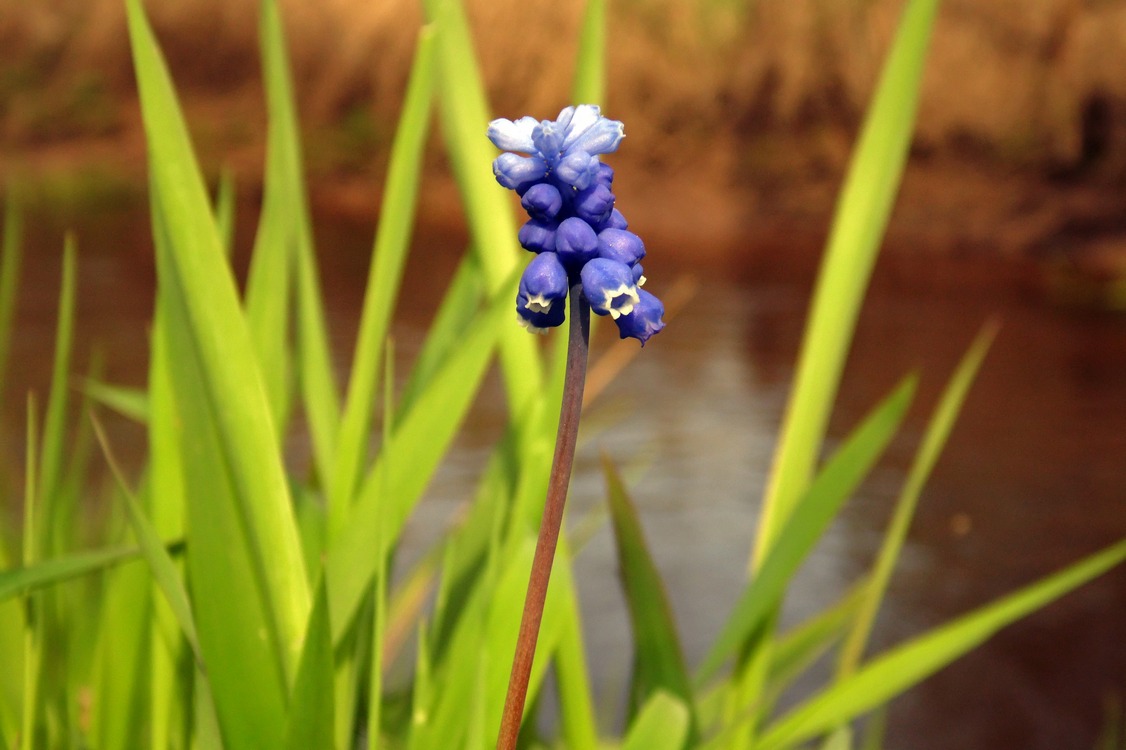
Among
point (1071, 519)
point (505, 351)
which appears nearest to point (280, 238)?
point (505, 351)

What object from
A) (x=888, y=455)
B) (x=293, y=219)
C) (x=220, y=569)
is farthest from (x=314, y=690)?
(x=888, y=455)

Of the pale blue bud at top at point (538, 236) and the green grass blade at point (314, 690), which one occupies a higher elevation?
the pale blue bud at top at point (538, 236)

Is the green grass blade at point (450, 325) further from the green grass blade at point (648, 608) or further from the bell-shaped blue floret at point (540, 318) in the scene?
the bell-shaped blue floret at point (540, 318)

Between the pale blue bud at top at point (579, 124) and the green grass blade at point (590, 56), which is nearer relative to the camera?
the pale blue bud at top at point (579, 124)

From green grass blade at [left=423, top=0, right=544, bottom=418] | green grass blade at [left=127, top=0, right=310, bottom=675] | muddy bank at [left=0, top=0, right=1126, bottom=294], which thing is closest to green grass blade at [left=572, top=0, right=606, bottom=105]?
green grass blade at [left=423, top=0, right=544, bottom=418]

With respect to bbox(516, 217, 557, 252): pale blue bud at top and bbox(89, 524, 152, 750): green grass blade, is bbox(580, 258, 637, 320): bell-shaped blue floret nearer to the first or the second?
bbox(516, 217, 557, 252): pale blue bud at top

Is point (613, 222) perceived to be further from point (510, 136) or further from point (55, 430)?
point (55, 430)


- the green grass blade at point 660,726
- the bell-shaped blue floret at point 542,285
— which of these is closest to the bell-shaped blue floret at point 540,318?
the bell-shaped blue floret at point 542,285
